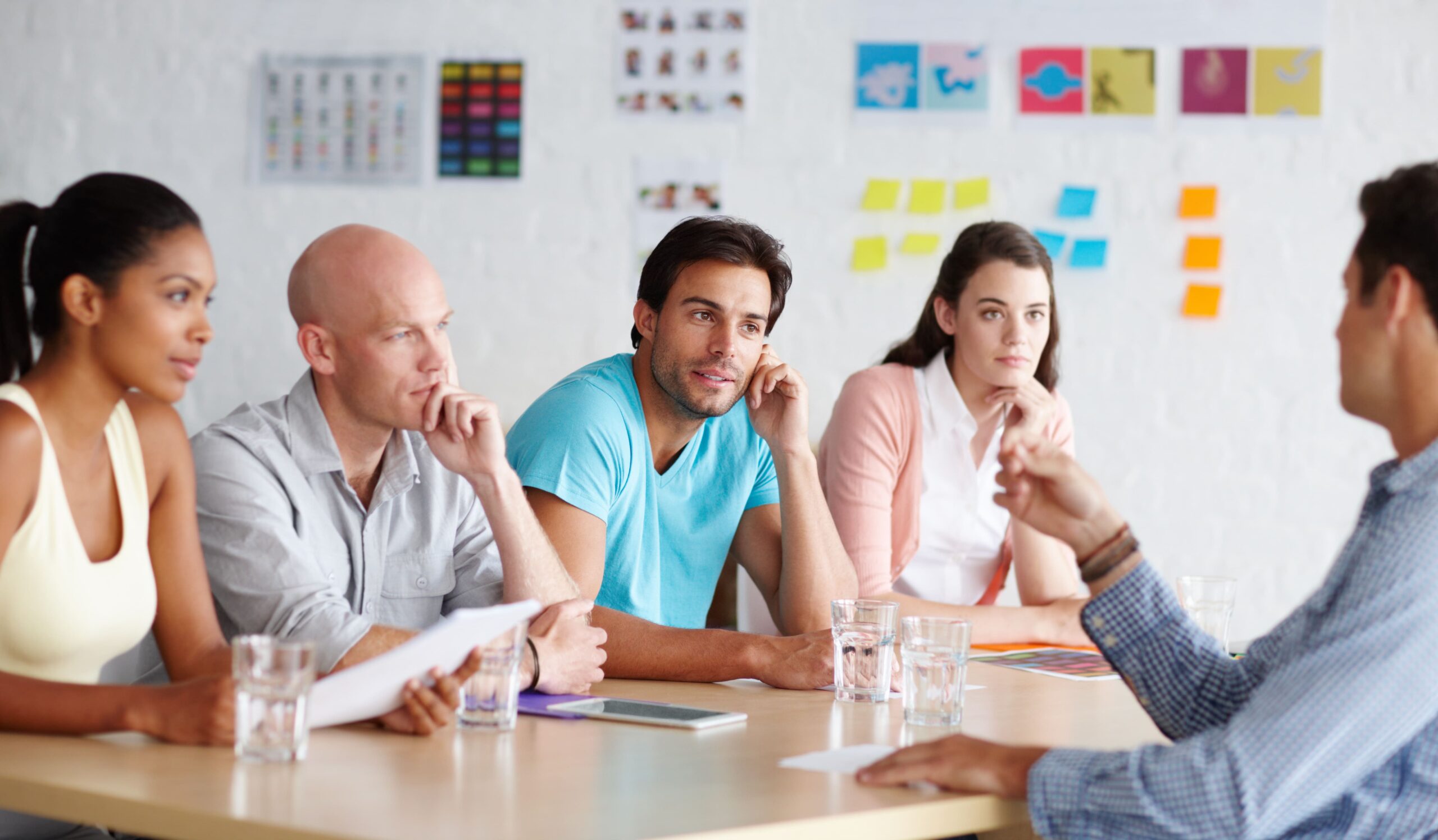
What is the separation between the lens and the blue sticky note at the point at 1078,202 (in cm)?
358

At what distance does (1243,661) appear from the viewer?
131 centimetres

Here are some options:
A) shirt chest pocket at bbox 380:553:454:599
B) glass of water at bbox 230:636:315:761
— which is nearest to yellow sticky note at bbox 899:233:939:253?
shirt chest pocket at bbox 380:553:454:599

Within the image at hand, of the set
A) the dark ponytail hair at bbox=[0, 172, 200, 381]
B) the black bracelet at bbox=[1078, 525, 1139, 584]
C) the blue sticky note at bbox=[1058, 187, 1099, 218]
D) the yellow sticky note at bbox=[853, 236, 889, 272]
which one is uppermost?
the blue sticky note at bbox=[1058, 187, 1099, 218]

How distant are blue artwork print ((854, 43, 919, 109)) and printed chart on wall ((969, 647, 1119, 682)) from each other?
6.25 feet

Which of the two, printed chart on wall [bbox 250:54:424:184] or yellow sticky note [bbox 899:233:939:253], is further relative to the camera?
printed chart on wall [bbox 250:54:424:184]

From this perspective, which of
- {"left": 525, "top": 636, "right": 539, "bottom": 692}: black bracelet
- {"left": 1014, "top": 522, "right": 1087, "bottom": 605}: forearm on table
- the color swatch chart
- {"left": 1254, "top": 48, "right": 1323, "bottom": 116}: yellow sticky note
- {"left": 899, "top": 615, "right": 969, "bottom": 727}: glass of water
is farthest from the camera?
the color swatch chart

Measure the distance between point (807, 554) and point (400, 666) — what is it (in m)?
1.03

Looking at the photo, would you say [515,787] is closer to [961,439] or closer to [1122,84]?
[961,439]

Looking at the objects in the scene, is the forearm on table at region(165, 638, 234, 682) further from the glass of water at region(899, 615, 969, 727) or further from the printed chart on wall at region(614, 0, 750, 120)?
the printed chart on wall at region(614, 0, 750, 120)

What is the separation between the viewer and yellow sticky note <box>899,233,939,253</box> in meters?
3.61

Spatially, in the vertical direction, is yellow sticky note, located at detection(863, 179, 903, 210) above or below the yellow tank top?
above

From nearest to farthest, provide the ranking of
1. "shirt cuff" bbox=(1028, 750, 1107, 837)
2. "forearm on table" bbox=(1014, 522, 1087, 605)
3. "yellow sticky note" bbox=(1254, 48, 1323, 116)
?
"shirt cuff" bbox=(1028, 750, 1107, 837), "forearm on table" bbox=(1014, 522, 1087, 605), "yellow sticky note" bbox=(1254, 48, 1323, 116)

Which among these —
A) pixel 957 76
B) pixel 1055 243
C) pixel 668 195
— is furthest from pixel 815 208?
pixel 1055 243

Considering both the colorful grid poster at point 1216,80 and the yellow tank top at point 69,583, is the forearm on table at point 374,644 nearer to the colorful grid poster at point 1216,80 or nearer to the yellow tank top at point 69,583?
the yellow tank top at point 69,583
